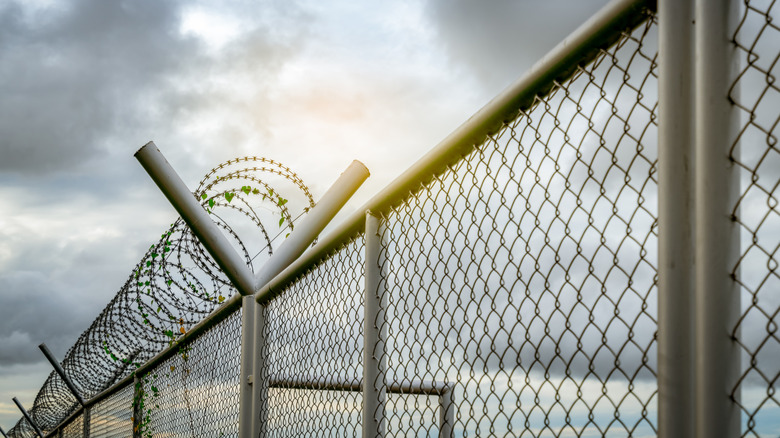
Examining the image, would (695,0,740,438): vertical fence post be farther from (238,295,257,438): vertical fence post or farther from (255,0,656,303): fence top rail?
(238,295,257,438): vertical fence post

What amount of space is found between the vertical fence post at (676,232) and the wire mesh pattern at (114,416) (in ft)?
21.5

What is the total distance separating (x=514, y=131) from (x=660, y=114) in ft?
1.91

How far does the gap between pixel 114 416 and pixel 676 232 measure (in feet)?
27.3

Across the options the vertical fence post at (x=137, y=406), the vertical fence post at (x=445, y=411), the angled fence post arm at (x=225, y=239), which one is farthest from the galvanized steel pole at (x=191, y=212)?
the vertical fence post at (x=137, y=406)

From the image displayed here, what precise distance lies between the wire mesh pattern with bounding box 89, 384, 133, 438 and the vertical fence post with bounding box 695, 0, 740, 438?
6.63 meters

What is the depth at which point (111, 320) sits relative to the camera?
6.79m

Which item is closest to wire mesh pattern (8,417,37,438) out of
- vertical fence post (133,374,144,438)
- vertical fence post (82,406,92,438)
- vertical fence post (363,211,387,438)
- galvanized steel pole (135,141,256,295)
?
vertical fence post (82,406,92,438)

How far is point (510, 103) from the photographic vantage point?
209cm

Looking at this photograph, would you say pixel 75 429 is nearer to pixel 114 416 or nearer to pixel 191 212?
pixel 114 416

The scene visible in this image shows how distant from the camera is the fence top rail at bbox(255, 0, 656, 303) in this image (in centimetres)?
172

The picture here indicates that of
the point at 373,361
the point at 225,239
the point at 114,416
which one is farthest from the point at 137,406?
the point at 373,361

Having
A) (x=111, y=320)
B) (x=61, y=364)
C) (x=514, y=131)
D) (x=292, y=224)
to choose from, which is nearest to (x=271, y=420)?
(x=292, y=224)

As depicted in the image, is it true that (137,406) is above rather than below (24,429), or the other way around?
below

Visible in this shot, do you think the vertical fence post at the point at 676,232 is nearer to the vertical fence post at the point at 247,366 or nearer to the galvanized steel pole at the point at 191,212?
the vertical fence post at the point at 247,366
